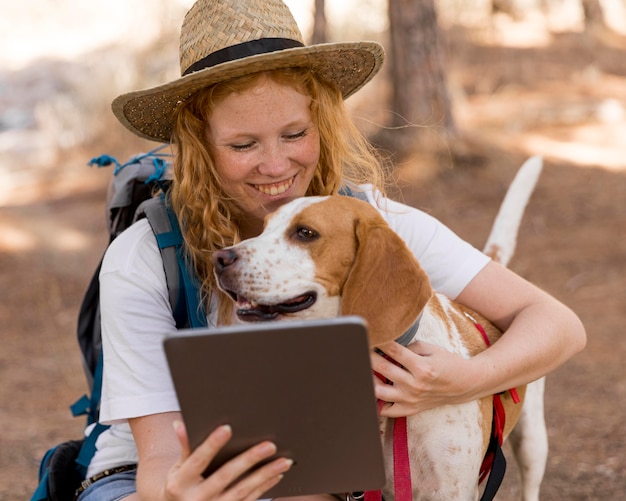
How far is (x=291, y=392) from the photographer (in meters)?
1.74

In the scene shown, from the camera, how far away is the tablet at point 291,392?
1.64m

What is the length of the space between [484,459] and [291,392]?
112 centimetres

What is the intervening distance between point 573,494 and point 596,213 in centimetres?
437

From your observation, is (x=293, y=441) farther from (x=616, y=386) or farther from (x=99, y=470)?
(x=616, y=386)

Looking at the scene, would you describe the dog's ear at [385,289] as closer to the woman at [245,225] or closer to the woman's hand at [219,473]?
the woman at [245,225]

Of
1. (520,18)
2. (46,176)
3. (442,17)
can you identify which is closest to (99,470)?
(46,176)

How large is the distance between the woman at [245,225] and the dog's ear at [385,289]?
0.36ft

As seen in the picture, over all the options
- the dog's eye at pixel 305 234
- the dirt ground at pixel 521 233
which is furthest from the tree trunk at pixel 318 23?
the dog's eye at pixel 305 234

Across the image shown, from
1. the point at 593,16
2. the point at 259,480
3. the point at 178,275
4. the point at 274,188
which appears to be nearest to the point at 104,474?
the point at 178,275

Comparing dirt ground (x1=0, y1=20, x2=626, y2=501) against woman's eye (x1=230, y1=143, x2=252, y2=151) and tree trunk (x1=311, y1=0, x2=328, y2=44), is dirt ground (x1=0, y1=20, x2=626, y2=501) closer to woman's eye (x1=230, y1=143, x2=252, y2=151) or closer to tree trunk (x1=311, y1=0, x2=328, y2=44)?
tree trunk (x1=311, y1=0, x2=328, y2=44)

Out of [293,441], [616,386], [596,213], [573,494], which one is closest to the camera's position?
[293,441]

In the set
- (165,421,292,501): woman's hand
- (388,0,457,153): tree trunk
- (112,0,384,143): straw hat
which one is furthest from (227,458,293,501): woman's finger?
(388,0,457,153): tree trunk

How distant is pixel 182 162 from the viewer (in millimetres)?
2479

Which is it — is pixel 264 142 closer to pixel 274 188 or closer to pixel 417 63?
pixel 274 188
